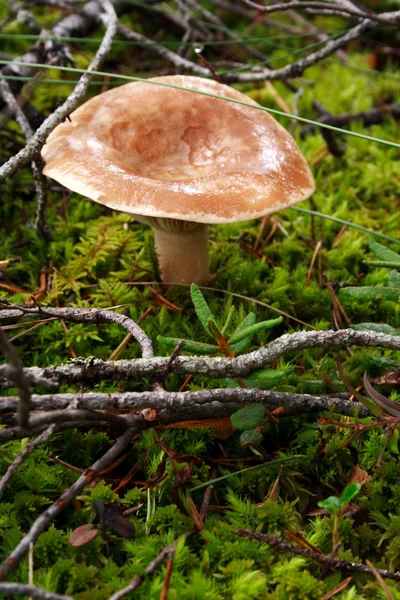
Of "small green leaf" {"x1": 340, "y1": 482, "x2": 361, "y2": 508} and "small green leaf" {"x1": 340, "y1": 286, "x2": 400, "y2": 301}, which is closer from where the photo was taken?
"small green leaf" {"x1": 340, "y1": 482, "x2": 361, "y2": 508}

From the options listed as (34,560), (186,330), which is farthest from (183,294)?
(34,560)

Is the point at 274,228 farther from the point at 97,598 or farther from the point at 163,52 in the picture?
the point at 97,598

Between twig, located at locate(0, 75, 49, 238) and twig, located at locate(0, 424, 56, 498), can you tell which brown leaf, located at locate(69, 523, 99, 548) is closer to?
twig, located at locate(0, 424, 56, 498)

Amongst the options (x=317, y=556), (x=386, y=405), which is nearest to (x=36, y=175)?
(x=386, y=405)

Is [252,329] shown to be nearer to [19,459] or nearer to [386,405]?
[386,405]

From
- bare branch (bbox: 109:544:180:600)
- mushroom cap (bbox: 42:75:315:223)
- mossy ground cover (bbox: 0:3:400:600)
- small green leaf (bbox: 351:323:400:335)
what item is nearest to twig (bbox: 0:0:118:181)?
mushroom cap (bbox: 42:75:315:223)
